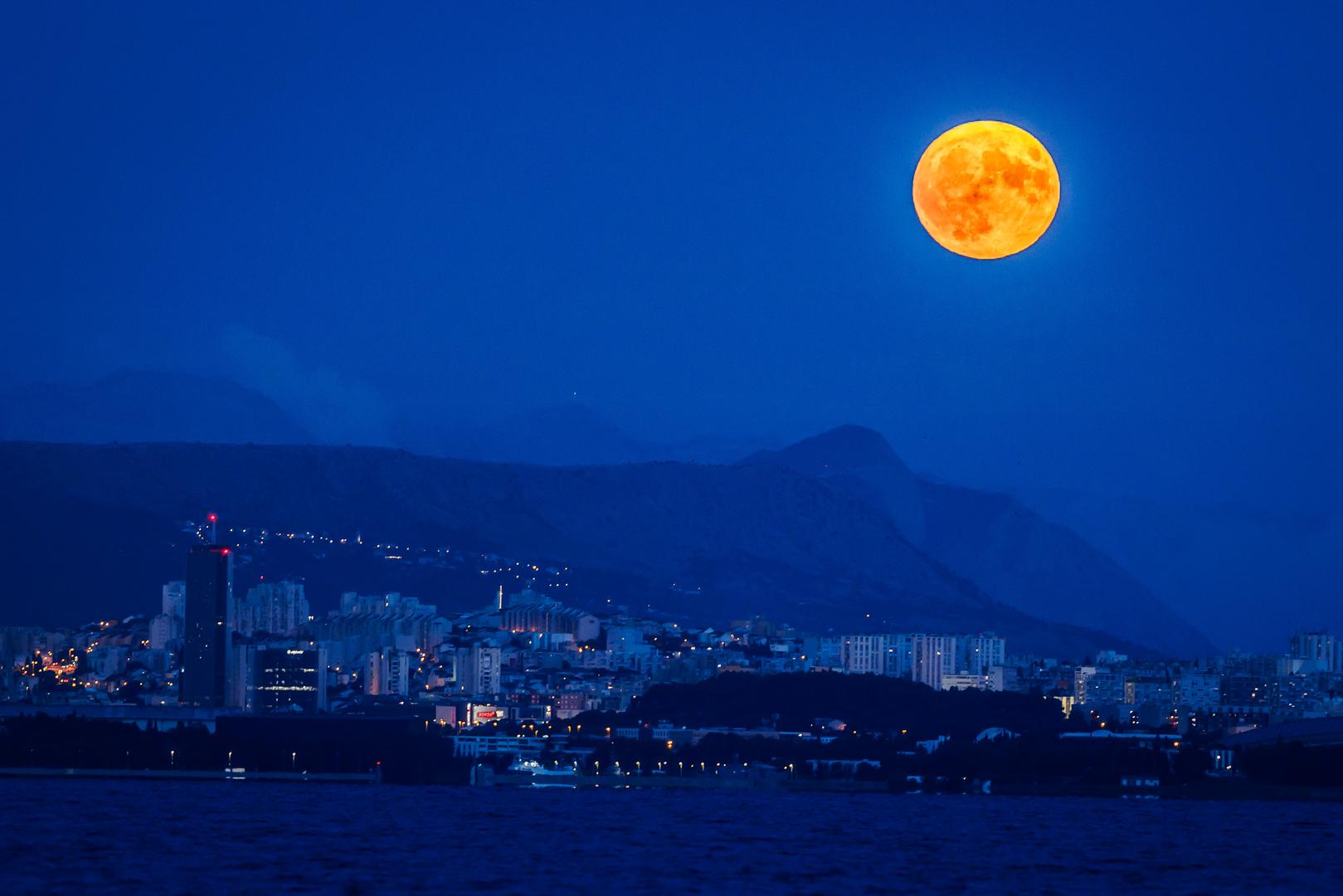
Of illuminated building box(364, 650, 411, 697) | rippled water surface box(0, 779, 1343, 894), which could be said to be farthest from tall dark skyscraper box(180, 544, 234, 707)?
rippled water surface box(0, 779, 1343, 894)

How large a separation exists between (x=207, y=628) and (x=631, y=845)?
99795 millimetres

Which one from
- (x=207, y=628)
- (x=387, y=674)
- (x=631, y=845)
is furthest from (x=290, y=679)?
(x=631, y=845)

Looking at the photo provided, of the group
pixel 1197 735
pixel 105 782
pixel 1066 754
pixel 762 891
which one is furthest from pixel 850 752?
pixel 762 891

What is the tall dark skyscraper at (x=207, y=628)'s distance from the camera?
149 metres

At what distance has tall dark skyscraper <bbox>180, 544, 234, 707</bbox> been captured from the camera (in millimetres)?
149000

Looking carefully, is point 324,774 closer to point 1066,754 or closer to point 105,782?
point 105,782

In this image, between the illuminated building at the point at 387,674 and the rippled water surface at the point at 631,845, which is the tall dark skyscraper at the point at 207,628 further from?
the rippled water surface at the point at 631,845

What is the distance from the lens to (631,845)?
185 ft

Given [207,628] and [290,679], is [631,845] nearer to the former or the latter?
[290,679]

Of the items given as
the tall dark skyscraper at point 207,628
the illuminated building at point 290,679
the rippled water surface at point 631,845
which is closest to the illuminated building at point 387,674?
the illuminated building at point 290,679

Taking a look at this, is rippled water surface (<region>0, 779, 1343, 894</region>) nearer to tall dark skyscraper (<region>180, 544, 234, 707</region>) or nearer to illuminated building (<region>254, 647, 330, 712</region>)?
illuminated building (<region>254, 647, 330, 712</region>)

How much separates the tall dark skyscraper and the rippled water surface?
6379cm

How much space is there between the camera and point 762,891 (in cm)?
4388

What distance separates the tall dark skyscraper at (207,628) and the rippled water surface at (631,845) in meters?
63.8
